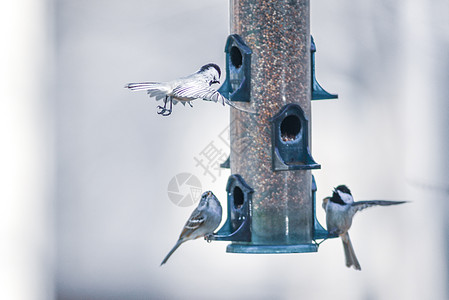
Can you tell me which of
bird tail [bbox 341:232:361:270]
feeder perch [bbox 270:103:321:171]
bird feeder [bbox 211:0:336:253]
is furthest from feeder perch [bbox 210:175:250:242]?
bird tail [bbox 341:232:361:270]

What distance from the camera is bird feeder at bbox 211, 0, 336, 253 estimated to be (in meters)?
3.80

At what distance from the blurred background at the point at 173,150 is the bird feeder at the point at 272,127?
287cm

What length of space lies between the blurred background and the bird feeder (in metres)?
2.87

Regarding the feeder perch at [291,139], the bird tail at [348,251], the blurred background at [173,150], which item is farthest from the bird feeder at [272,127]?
the blurred background at [173,150]

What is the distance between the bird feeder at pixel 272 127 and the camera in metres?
3.80

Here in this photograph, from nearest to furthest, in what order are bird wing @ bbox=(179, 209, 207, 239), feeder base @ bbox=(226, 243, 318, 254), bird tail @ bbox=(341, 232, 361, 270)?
feeder base @ bbox=(226, 243, 318, 254), bird wing @ bbox=(179, 209, 207, 239), bird tail @ bbox=(341, 232, 361, 270)

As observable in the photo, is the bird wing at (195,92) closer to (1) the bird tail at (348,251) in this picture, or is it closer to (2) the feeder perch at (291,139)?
(2) the feeder perch at (291,139)

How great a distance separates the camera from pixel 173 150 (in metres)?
7.04

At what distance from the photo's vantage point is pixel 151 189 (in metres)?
7.20

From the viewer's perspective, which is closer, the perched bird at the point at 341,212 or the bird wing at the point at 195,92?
the bird wing at the point at 195,92

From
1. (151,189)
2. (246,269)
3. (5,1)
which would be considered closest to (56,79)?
(5,1)

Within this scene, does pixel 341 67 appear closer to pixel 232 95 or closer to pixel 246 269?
pixel 246 269

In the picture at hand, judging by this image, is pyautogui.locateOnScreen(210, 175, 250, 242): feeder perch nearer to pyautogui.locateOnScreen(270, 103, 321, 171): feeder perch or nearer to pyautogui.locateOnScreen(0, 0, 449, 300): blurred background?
pyautogui.locateOnScreen(270, 103, 321, 171): feeder perch

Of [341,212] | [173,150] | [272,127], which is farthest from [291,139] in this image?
[173,150]
